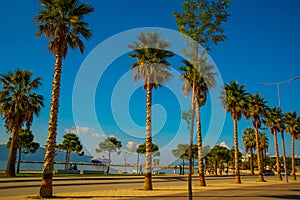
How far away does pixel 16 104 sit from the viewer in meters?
33.9

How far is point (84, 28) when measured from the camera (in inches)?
752

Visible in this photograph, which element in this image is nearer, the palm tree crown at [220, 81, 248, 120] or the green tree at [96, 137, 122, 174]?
the palm tree crown at [220, 81, 248, 120]

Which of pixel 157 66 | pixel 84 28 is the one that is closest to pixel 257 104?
pixel 157 66

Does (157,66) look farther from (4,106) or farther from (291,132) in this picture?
(291,132)

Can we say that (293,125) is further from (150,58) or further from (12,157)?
(12,157)

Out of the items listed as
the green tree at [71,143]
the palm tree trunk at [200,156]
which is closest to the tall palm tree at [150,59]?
the palm tree trunk at [200,156]

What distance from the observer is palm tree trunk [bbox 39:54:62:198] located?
51.7 ft

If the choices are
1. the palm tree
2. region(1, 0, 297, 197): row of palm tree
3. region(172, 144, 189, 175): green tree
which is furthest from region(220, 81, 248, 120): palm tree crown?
region(172, 144, 189, 175): green tree

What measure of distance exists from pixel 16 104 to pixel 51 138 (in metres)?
20.0

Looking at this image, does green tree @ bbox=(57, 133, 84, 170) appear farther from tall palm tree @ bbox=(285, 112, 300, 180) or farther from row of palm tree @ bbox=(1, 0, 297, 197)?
tall palm tree @ bbox=(285, 112, 300, 180)

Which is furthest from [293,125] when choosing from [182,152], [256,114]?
[182,152]

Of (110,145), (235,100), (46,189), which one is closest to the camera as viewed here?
(46,189)

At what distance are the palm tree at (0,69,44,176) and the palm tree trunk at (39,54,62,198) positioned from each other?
18.7 metres

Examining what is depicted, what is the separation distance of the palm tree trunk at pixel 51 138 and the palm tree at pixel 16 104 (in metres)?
18.7
